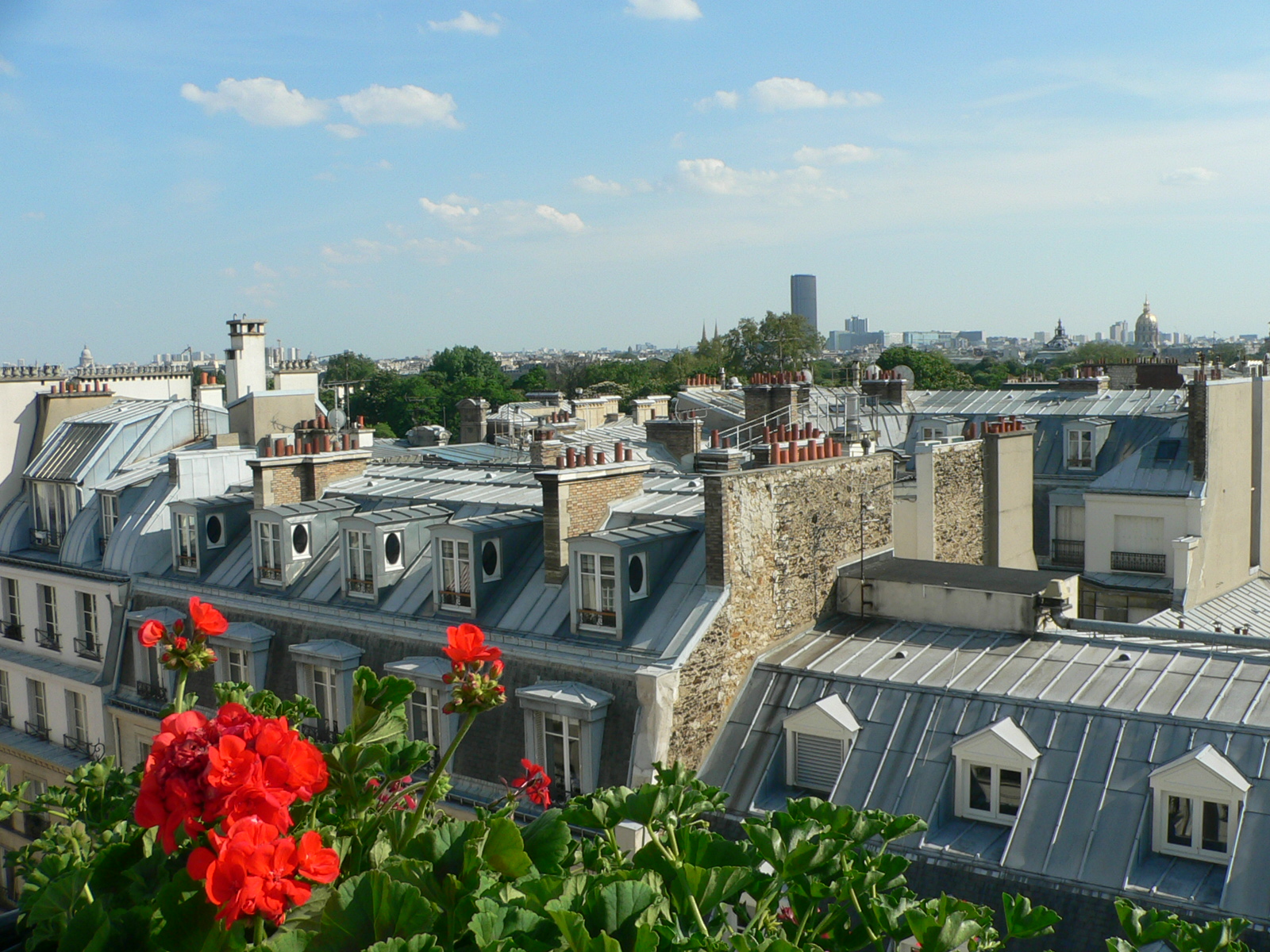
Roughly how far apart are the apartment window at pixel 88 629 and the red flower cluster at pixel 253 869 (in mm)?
19736

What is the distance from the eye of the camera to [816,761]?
46.3ft

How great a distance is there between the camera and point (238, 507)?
2164cm

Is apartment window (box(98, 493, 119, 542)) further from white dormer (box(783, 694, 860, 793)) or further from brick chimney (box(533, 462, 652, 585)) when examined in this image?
white dormer (box(783, 694, 860, 793))

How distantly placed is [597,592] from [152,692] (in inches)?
373

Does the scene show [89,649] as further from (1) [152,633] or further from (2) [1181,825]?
(2) [1181,825]

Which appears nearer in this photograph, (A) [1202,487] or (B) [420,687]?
(B) [420,687]

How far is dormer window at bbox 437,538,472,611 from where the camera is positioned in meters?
17.0

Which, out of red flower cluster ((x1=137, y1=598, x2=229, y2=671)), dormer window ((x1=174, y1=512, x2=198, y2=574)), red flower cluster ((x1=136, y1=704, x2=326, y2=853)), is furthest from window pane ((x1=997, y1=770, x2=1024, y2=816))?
dormer window ((x1=174, y1=512, x2=198, y2=574))

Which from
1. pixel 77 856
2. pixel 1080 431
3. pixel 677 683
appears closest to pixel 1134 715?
pixel 677 683

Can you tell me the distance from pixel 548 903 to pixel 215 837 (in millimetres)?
1335

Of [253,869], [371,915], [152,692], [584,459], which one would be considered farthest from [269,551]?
[253,869]

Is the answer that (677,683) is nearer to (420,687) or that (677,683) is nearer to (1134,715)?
(420,687)

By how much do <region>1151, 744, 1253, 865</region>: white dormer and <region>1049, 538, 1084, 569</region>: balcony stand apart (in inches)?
786

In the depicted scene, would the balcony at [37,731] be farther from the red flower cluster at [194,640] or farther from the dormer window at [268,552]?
the red flower cluster at [194,640]
